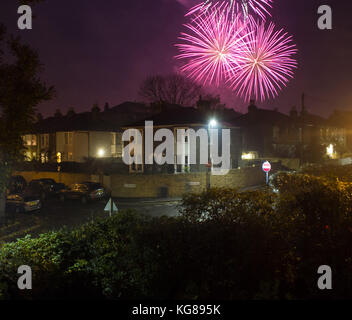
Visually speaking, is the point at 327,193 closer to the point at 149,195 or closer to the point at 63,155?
the point at 149,195

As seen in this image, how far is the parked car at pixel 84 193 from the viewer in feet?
85.1

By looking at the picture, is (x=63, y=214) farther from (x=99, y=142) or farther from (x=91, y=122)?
(x=91, y=122)

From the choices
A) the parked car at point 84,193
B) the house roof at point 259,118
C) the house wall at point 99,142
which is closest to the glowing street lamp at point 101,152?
the house wall at point 99,142

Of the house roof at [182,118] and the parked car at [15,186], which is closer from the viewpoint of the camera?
the parked car at [15,186]

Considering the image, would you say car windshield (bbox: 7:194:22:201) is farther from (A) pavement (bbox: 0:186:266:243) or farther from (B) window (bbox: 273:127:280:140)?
(B) window (bbox: 273:127:280:140)

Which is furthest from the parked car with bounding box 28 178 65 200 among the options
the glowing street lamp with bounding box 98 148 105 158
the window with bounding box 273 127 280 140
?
the window with bounding box 273 127 280 140

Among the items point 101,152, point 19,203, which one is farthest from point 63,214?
point 101,152

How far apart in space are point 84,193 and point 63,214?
425 cm

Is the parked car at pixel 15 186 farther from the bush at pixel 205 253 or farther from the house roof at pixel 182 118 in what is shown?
the house roof at pixel 182 118

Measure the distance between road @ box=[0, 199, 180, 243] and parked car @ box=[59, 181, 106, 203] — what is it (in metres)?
0.44

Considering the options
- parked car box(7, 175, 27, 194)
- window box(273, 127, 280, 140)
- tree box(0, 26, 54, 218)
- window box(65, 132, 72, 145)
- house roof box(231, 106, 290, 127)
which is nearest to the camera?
tree box(0, 26, 54, 218)

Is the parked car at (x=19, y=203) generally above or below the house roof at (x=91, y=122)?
below

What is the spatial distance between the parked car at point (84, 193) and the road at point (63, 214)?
44cm

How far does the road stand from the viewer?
17.3 metres
